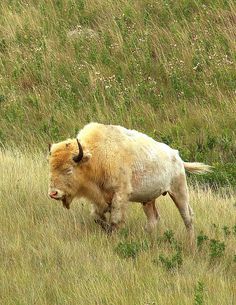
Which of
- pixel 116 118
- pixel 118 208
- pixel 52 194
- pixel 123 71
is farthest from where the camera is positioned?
pixel 123 71

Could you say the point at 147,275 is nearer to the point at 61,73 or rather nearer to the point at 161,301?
the point at 161,301

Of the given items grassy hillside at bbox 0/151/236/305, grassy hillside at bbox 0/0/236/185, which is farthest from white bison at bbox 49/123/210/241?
grassy hillside at bbox 0/0/236/185

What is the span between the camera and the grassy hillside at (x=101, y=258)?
580 cm

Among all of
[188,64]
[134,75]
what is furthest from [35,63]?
[188,64]

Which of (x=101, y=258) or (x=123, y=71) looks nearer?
(x=101, y=258)

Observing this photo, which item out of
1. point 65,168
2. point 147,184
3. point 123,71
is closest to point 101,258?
point 65,168

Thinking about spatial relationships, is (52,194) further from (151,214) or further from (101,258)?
(151,214)

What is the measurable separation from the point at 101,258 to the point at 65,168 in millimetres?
830

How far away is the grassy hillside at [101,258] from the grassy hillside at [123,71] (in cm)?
540

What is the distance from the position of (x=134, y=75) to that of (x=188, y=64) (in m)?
1.09

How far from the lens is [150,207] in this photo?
307 inches

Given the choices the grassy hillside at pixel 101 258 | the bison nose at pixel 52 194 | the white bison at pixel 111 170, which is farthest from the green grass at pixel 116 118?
the bison nose at pixel 52 194

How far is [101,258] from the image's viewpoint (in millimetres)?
6496

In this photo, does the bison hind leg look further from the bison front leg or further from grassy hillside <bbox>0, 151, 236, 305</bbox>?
the bison front leg
